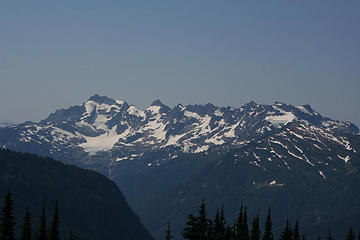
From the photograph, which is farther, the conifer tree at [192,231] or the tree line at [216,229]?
the tree line at [216,229]

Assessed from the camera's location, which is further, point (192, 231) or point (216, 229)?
point (216, 229)

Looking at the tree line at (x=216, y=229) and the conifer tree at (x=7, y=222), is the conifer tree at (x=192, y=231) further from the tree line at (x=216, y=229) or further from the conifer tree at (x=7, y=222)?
the conifer tree at (x=7, y=222)

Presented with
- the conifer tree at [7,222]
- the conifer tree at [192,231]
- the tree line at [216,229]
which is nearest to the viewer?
the conifer tree at [7,222]

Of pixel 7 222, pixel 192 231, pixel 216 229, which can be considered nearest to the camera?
pixel 7 222

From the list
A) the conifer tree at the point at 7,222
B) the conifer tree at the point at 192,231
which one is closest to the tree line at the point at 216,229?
the conifer tree at the point at 192,231

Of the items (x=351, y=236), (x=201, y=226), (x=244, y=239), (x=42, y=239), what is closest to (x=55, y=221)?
(x=42, y=239)

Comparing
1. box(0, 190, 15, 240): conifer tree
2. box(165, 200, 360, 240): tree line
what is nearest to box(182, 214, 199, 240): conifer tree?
box(165, 200, 360, 240): tree line

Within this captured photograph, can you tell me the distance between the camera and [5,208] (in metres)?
68.8

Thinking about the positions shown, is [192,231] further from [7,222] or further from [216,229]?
[216,229]

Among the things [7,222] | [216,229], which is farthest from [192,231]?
[216,229]

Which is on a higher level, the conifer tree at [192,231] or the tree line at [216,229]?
the tree line at [216,229]

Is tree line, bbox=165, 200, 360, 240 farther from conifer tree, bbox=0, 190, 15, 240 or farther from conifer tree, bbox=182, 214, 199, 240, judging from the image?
conifer tree, bbox=0, 190, 15, 240

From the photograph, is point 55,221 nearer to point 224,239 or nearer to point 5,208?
point 5,208

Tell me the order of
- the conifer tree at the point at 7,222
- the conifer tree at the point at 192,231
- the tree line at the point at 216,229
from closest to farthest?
the conifer tree at the point at 7,222
the conifer tree at the point at 192,231
the tree line at the point at 216,229
